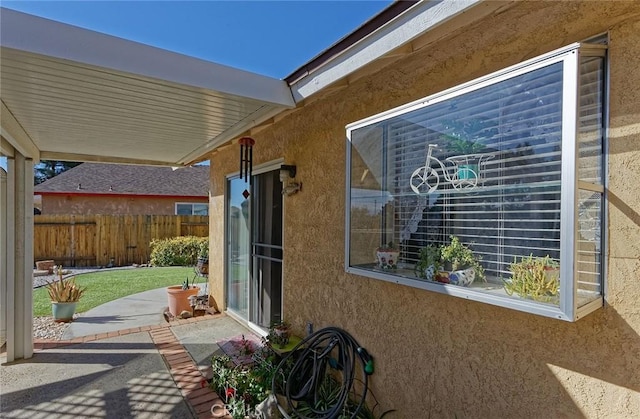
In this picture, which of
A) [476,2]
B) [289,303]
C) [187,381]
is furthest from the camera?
[289,303]

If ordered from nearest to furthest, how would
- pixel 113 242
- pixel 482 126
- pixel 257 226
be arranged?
pixel 482 126
pixel 257 226
pixel 113 242

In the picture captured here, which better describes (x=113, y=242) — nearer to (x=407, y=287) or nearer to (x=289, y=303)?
(x=289, y=303)

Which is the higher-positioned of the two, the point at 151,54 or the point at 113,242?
the point at 151,54

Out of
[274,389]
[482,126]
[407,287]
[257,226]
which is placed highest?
[482,126]

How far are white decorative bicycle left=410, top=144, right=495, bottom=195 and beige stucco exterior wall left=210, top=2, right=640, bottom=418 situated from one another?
58cm

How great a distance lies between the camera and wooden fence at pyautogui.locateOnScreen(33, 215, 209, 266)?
49.3 feet

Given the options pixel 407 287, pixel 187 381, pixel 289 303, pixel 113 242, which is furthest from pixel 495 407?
pixel 113 242

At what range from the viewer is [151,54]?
9.34 feet

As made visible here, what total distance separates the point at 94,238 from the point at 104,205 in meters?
4.33

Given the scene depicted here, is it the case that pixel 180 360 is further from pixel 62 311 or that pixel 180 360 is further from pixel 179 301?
pixel 62 311

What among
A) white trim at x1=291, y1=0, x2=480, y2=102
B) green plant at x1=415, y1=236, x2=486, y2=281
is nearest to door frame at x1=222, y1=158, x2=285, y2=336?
white trim at x1=291, y1=0, x2=480, y2=102

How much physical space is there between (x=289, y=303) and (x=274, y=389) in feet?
4.05

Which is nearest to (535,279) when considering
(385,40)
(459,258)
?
(459,258)

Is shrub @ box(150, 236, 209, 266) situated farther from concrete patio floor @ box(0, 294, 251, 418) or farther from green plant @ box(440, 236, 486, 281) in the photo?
green plant @ box(440, 236, 486, 281)
